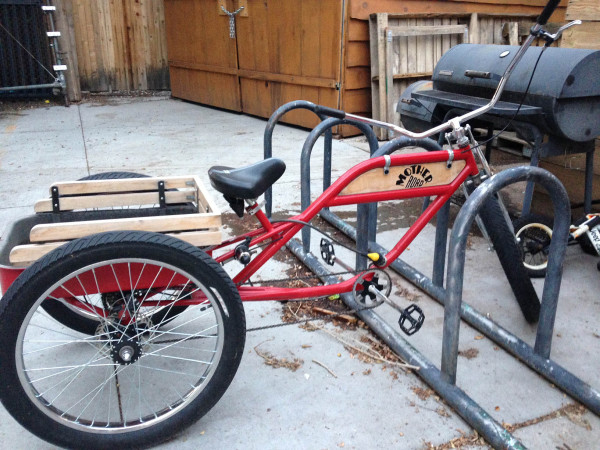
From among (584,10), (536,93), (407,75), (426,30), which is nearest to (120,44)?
(407,75)

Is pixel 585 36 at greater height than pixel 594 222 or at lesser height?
greater

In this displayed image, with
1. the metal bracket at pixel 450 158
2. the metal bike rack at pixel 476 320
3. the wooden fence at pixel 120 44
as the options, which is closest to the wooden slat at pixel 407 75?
the metal bike rack at pixel 476 320

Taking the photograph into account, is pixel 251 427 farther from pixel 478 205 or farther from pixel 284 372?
pixel 478 205

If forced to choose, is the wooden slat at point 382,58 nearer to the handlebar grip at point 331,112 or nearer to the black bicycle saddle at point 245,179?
the handlebar grip at point 331,112

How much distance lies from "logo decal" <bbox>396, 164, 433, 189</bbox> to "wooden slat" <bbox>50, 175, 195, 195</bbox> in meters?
1.00

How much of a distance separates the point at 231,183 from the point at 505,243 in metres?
1.40

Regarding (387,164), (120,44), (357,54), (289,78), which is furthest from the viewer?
(120,44)

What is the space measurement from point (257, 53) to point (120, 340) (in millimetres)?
6499

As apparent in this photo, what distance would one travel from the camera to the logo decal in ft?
8.21

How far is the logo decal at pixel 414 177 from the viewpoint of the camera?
2504 millimetres

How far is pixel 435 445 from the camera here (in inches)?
84.9

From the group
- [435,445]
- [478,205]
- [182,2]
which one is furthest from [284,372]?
[182,2]

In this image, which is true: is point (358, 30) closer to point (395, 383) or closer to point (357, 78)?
point (357, 78)

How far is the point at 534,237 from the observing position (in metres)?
3.46
